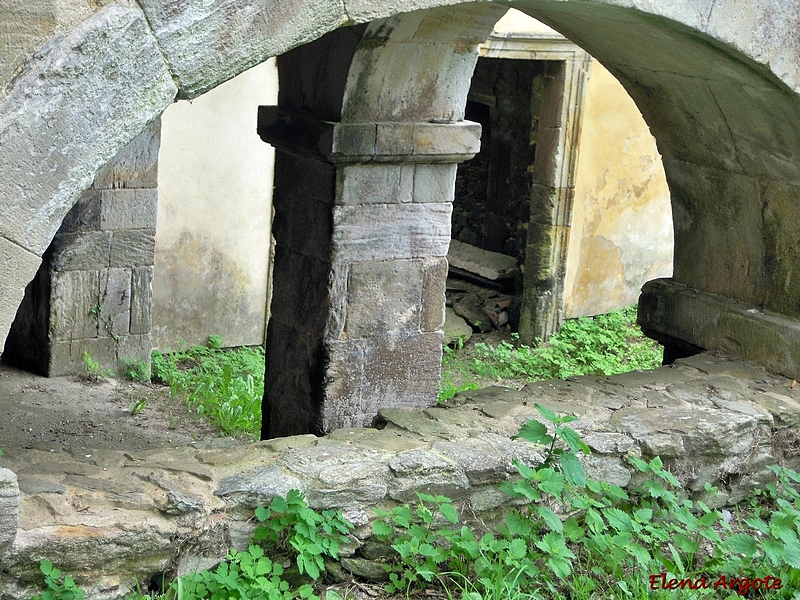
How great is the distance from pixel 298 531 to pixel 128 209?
159 inches

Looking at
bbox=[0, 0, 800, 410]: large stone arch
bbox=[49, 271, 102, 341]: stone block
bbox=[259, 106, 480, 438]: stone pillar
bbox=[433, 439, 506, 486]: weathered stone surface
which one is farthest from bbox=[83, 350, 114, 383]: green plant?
bbox=[433, 439, 506, 486]: weathered stone surface

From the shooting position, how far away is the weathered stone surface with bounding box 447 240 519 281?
10.1 m

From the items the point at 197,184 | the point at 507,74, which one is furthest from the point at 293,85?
the point at 507,74

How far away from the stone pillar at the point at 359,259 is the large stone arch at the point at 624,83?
0.56 feet

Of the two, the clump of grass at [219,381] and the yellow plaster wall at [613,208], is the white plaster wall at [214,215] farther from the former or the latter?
the yellow plaster wall at [613,208]

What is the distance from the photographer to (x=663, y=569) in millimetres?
3355

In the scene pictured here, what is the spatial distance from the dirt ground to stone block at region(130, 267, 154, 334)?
15.9 inches

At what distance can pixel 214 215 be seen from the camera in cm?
804

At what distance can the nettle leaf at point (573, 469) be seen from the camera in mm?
3277

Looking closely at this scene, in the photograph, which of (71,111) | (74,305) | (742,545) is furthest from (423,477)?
(74,305)

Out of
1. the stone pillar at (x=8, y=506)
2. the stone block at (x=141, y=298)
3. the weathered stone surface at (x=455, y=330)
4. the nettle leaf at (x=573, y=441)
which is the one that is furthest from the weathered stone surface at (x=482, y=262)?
the stone pillar at (x=8, y=506)

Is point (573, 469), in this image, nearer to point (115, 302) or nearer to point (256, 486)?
point (256, 486)

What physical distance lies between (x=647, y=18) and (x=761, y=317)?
178 centimetres

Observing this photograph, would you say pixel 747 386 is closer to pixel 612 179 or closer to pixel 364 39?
pixel 364 39
